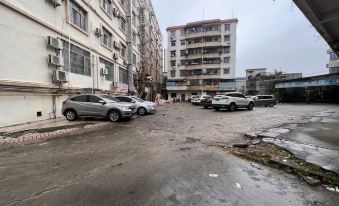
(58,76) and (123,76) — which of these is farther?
(123,76)

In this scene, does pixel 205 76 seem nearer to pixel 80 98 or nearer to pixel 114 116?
pixel 114 116

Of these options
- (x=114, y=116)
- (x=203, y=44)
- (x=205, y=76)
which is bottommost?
(x=114, y=116)

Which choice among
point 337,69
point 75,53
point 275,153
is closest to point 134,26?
point 75,53

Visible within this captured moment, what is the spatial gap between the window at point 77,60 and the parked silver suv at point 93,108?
318cm

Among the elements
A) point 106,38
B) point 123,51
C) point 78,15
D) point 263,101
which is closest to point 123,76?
point 123,51

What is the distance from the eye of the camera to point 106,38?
20.4 m

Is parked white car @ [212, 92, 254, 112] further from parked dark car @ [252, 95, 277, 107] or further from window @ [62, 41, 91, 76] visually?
window @ [62, 41, 91, 76]

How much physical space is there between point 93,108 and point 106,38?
11.4m

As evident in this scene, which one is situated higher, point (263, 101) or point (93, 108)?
point (93, 108)

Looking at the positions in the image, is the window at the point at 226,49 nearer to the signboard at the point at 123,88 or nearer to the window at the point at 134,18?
the window at the point at 134,18

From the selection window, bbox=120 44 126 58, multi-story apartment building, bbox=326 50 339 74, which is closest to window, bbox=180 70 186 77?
window, bbox=120 44 126 58

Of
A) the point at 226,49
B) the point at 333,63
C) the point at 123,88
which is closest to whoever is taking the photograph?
the point at 123,88

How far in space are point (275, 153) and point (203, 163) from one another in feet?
7.33

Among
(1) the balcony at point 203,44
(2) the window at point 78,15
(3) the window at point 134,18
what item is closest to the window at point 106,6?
(2) the window at point 78,15
